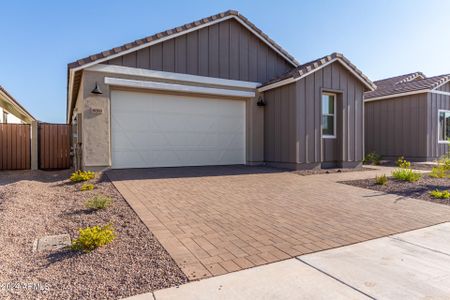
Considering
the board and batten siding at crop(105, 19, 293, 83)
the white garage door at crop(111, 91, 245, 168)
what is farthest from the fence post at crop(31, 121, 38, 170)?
the board and batten siding at crop(105, 19, 293, 83)

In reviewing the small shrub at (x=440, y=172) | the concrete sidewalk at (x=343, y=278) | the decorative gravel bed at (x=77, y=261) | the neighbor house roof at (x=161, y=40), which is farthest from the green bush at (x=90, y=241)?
the small shrub at (x=440, y=172)

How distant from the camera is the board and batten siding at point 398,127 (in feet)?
41.8

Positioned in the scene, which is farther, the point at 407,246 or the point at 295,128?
the point at 295,128

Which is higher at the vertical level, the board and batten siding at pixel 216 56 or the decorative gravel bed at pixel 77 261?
the board and batten siding at pixel 216 56

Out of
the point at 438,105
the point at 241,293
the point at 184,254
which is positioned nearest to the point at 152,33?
the point at 184,254

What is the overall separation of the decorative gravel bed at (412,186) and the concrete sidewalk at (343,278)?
336cm

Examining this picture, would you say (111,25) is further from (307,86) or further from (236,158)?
(307,86)

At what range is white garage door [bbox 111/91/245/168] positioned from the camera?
364 inches

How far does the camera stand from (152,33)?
9250 millimetres

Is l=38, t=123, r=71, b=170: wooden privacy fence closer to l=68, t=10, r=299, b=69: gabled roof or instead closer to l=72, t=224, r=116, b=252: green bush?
l=68, t=10, r=299, b=69: gabled roof

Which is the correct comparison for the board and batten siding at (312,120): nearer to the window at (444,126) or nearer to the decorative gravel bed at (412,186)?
Result: the decorative gravel bed at (412,186)

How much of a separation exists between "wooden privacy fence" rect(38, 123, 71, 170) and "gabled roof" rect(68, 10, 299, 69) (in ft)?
13.2

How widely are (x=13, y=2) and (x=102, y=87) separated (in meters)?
4.89

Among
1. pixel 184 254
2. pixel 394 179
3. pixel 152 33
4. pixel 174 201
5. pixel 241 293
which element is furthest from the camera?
pixel 152 33
